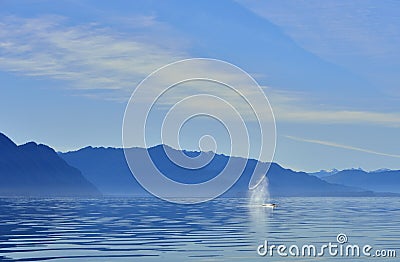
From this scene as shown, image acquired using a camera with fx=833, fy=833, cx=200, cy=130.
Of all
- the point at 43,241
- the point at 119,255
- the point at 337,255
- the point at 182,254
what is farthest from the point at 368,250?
the point at 43,241

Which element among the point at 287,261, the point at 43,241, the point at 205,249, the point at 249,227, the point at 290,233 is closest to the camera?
the point at 287,261

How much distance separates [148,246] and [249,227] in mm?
29634

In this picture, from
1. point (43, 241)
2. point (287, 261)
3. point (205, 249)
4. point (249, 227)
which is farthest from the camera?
point (249, 227)

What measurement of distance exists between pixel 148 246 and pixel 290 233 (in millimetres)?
22134

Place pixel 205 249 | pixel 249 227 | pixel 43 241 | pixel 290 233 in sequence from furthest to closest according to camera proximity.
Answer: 1. pixel 249 227
2. pixel 290 233
3. pixel 43 241
4. pixel 205 249

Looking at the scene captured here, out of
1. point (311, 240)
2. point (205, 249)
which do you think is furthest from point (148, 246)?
point (311, 240)

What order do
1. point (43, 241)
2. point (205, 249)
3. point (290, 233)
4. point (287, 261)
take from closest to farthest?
point (287, 261), point (205, 249), point (43, 241), point (290, 233)

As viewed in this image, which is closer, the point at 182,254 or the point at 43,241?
the point at 182,254

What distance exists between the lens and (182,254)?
2635 inches

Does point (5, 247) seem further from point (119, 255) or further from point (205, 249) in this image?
point (205, 249)

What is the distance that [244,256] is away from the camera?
216ft

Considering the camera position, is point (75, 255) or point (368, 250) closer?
point (75, 255)

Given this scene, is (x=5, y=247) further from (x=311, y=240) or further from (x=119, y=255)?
(x=311, y=240)

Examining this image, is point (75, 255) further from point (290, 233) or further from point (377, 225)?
point (377, 225)
